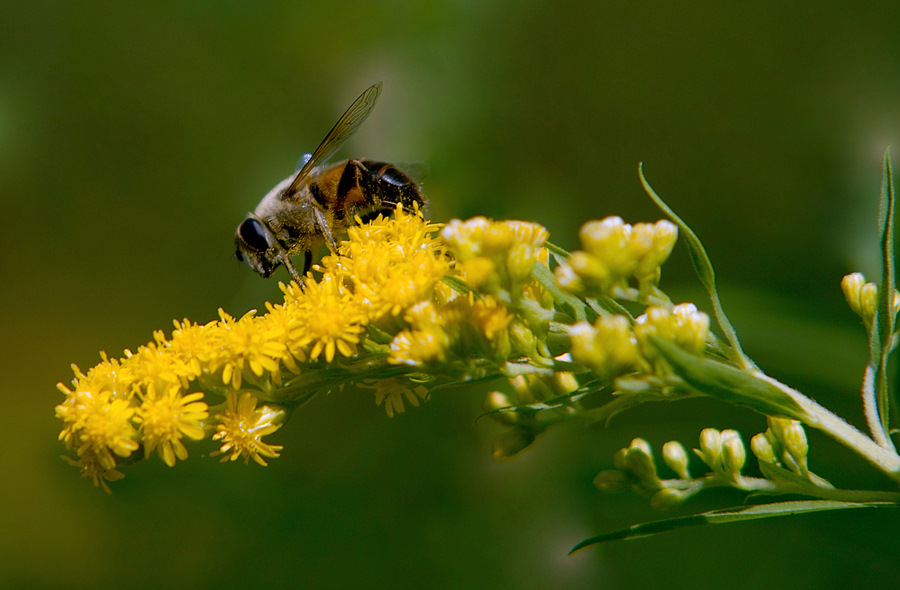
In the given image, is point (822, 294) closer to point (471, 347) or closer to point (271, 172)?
point (471, 347)

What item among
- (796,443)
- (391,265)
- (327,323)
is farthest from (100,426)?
(796,443)

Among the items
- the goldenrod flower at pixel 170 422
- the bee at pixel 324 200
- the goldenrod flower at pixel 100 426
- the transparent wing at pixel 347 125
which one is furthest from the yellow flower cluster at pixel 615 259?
the transparent wing at pixel 347 125

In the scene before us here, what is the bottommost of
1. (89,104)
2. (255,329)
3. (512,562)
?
(512,562)

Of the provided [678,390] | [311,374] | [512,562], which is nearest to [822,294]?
[512,562]

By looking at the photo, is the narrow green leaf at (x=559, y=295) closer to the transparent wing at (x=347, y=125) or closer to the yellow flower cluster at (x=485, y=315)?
the yellow flower cluster at (x=485, y=315)

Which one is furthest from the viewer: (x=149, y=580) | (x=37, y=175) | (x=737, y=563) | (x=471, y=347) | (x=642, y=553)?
(x=37, y=175)

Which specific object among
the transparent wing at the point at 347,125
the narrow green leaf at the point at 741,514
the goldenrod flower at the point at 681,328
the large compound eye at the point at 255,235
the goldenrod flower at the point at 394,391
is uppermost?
the transparent wing at the point at 347,125

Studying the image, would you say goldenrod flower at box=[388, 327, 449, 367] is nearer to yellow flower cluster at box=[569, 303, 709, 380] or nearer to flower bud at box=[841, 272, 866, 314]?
yellow flower cluster at box=[569, 303, 709, 380]
